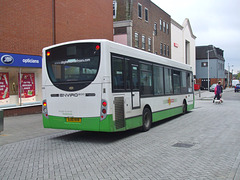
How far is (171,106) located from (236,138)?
4579 millimetres

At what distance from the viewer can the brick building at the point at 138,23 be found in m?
32.6

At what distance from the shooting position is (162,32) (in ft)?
142

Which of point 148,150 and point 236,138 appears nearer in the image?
point 148,150

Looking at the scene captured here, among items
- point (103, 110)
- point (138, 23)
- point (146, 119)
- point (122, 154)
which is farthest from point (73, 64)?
point (138, 23)

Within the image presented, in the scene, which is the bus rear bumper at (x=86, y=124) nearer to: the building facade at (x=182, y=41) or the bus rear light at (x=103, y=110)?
the bus rear light at (x=103, y=110)

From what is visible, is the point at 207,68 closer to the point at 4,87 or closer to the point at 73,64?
the point at 4,87

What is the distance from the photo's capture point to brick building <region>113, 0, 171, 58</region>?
32.6 m

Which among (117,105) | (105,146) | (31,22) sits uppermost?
(31,22)

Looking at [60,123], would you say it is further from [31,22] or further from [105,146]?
[31,22]

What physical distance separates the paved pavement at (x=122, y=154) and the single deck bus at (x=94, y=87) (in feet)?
2.17

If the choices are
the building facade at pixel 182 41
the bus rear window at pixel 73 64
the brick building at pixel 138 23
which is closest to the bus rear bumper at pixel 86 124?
the bus rear window at pixel 73 64

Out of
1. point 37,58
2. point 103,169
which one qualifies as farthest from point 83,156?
point 37,58

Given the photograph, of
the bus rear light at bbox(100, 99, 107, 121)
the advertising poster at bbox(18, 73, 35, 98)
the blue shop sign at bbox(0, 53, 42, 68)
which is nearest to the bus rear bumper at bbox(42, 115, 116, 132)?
the bus rear light at bbox(100, 99, 107, 121)

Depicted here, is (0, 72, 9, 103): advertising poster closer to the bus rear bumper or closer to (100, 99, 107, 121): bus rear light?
the bus rear bumper
